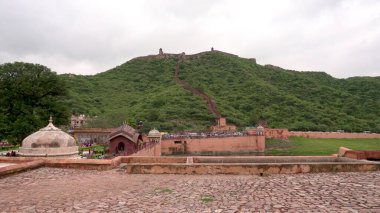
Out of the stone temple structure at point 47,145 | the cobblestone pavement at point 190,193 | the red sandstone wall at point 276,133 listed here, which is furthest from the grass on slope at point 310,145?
the cobblestone pavement at point 190,193

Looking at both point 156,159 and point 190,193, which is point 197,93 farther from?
point 190,193

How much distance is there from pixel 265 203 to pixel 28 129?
713 inches

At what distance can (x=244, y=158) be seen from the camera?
11.3 meters

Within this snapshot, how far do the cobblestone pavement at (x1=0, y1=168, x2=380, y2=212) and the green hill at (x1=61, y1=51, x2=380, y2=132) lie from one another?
34.6m

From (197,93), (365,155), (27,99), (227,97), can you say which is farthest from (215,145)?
(365,155)

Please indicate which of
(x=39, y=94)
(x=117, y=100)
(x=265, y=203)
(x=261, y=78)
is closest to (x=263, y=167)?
(x=265, y=203)

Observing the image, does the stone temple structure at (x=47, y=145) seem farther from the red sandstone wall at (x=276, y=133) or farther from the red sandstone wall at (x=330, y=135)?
the red sandstone wall at (x=330, y=135)

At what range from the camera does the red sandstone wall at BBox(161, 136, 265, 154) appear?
132ft

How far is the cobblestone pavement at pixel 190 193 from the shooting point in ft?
17.1

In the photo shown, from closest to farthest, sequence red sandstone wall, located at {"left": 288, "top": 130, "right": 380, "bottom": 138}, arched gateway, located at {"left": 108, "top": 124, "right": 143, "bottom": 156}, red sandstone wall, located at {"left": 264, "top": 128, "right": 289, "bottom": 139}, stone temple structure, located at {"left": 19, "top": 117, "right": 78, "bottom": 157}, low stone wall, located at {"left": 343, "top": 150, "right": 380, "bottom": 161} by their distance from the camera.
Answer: low stone wall, located at {"left": 343, "top": 150, "right": 380, "bottom": 161}
stone temple structure, located at {"left": 19, "top": 117, "right": 78, "bottom": 157}
arched gateway, located at {"left": 108, "top": 124, "right": 143, "bottom": 156}
red sandstone wall, located at {"left": 264, "top": 128, "right": 289, "bottom": 139}
red sandstone wall, located at {"left": 288, "top": 130, "right": 380, "bottom": 138}

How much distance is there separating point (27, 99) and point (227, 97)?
48.6 meters

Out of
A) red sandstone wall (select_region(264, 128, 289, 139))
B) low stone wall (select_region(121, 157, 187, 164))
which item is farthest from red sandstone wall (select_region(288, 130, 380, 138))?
low stone wall (select_region(121, 157, 187, 164))

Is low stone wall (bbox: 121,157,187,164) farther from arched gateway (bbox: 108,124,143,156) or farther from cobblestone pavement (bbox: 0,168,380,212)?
arched gateway (bbox: 108,124,143,156)

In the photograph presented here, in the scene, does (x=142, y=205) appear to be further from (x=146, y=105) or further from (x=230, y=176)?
(x=146, y=105)
